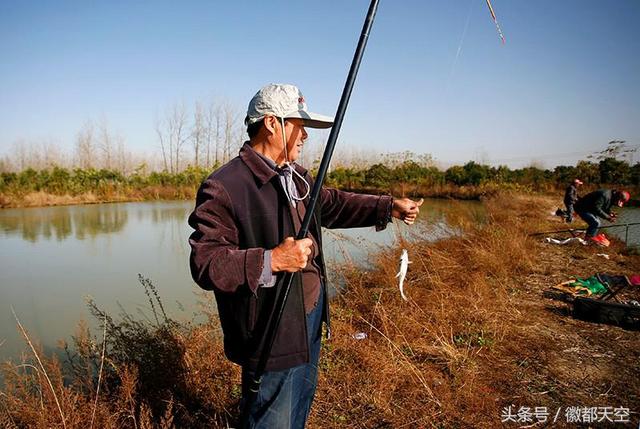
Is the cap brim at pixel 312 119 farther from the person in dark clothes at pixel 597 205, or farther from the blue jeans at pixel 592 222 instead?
the blue jeans at pixel 592 222

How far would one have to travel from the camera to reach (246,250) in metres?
1.23

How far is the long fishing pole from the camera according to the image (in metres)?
1.34

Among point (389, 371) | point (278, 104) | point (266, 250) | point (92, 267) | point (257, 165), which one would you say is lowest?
point (92, 267)

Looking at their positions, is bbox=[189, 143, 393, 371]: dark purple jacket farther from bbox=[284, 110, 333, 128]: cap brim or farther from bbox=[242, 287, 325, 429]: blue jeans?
bbox=[284, 110, 333, 128]: cap brim

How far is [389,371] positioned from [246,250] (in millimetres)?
2233

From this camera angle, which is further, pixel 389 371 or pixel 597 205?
pixel 597 205

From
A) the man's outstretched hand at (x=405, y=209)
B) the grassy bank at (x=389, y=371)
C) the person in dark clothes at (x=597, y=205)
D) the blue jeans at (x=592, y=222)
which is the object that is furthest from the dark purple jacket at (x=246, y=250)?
the blue jeans at (x=592, y=222)

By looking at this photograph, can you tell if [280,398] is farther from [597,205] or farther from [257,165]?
[597,205]

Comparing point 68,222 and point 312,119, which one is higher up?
point 312,119

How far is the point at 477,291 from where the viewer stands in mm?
4641

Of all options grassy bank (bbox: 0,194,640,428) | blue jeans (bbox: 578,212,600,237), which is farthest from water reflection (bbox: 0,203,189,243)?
blue jeans (bbox: 578,212,600,237)

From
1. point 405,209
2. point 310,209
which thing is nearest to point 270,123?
point 310,209

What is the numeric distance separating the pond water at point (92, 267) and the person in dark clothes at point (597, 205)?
131 inches

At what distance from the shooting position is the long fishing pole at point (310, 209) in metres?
1.34
